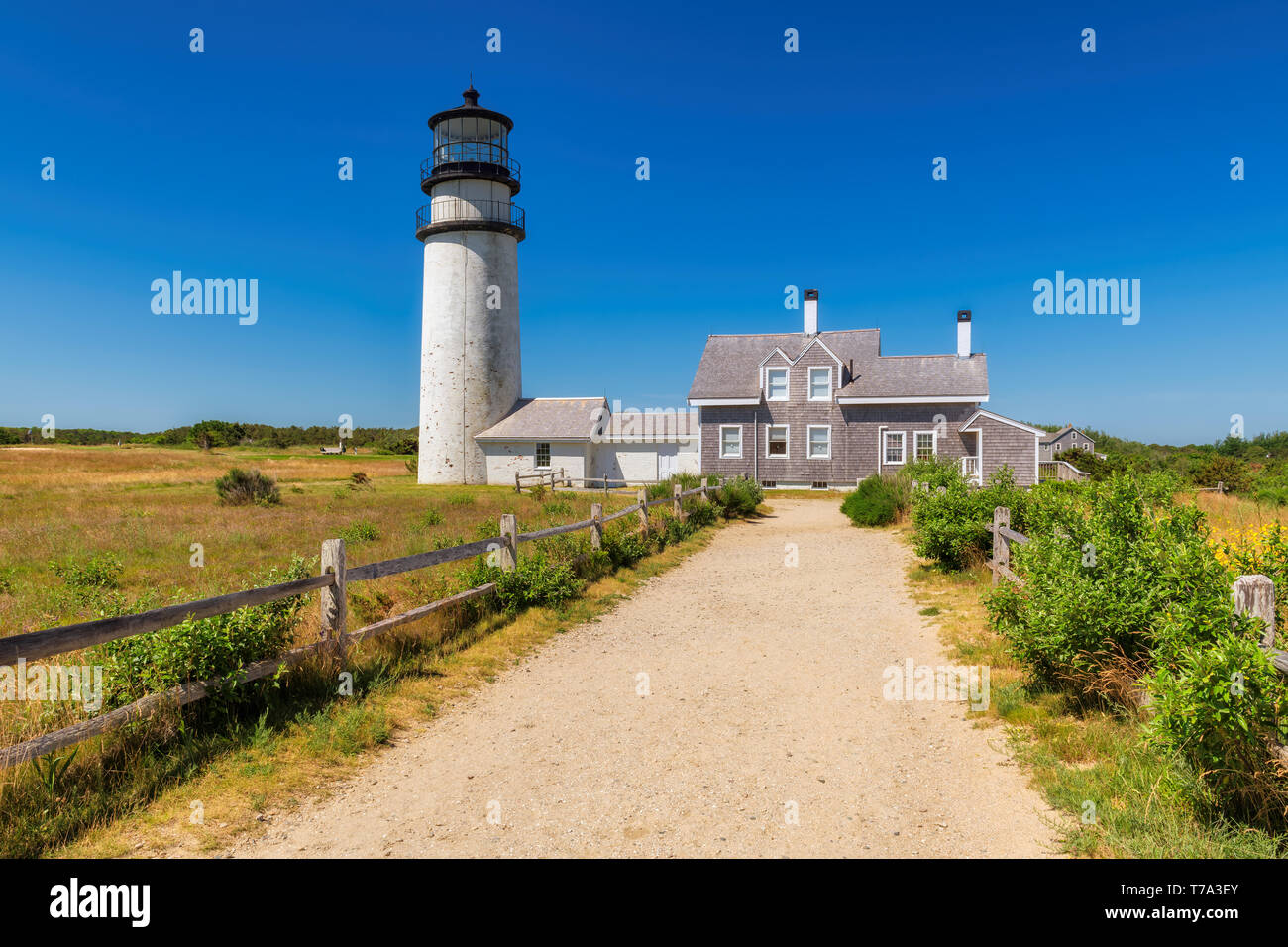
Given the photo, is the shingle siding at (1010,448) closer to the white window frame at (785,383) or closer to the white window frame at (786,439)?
the white window frame at (786,439)

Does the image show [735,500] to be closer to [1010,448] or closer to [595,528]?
[595,528]

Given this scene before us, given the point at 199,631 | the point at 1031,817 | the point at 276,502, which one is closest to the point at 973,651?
the point at 1031,817

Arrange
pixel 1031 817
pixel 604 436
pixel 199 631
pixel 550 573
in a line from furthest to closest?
pixel 604 436 < pixel 550 573 < pixel 199 631 < pixel 1031 817

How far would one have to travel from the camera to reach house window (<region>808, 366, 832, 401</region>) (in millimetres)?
33594

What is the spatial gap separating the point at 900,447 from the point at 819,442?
3.70 m

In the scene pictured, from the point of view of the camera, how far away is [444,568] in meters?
11.5

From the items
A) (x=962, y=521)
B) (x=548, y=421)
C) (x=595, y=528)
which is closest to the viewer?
(x=962, y=521)

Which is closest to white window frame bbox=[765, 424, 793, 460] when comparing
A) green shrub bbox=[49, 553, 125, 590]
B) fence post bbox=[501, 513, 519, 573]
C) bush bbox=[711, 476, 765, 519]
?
bush bbox=[711, 476, 765, 519]

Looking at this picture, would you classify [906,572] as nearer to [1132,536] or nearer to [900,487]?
[1132,536]

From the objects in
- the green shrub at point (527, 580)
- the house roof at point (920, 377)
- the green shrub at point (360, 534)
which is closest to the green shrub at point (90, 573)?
the green shrub at point (360, 534)

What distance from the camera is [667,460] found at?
1503 inches

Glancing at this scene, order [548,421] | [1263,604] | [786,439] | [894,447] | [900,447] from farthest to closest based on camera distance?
[548,421] → [786,439] → [894,447] → [900,447] → [1263,604]

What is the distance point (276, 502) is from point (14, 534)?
28.2ft
